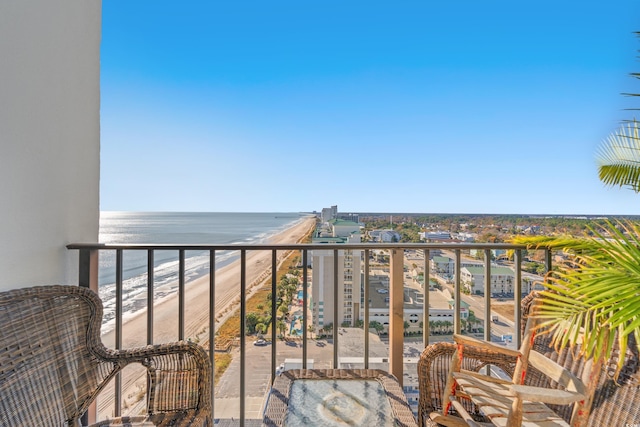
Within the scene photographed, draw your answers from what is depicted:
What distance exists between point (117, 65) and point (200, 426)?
571cm

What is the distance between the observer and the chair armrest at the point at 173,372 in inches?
56.9

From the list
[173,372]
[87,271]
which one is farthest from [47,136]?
[173,372]

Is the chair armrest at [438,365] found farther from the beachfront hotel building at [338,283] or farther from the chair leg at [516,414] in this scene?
the beachfront hotel building at [338,283]

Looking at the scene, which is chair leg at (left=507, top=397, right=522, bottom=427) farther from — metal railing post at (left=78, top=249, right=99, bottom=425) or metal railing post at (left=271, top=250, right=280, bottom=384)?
metal railing post at (left=78, top=249, right=99, bottom=425)

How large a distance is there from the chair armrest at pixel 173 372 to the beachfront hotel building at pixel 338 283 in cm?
85

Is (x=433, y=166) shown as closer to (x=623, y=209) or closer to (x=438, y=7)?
(x=438, y=7)

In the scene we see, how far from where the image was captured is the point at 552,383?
1.52 m

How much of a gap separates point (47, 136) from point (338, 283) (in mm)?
1947

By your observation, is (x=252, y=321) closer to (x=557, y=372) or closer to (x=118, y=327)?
(x=118, y=327)

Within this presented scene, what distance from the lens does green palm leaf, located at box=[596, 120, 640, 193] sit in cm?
206

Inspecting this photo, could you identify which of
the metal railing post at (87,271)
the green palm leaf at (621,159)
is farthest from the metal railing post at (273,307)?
the green palm leaf at (621,159)

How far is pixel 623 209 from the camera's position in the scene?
81.3 inches

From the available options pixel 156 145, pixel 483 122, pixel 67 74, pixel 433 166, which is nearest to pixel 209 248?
pixel 67 74

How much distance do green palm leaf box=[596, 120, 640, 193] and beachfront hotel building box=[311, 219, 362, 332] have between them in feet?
6.64
